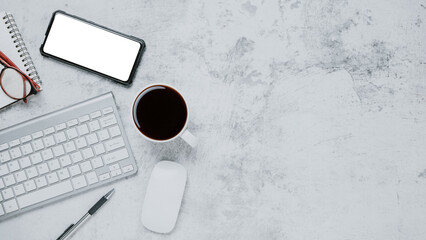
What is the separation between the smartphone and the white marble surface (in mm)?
21

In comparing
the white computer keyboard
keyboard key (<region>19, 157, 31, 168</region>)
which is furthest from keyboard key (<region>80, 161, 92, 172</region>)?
keyboard key (<region>19, 157, 31, 168</region>)

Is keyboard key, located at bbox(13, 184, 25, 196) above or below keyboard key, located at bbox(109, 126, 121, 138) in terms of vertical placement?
below

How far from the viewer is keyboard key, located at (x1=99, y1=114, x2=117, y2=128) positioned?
0.72m

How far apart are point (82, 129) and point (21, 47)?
0.69ft

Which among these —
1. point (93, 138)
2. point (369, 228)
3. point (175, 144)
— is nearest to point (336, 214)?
point (369, 228)

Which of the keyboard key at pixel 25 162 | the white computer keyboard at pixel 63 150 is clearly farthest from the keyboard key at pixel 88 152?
the keyboard key at pixel 25 162

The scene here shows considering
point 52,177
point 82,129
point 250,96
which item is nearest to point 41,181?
point 52,177

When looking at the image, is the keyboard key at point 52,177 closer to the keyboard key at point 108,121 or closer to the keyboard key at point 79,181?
the keyboard key at point 79,181

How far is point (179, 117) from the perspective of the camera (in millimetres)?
692

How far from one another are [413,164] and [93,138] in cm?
64

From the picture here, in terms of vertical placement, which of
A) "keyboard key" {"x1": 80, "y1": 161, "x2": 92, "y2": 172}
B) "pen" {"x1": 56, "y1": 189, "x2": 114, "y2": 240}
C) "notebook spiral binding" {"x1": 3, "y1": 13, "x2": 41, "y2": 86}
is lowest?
"pen" {"x1": 56, "y1": 189, "x2": 114, "y2": 240}

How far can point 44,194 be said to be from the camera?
726 mm

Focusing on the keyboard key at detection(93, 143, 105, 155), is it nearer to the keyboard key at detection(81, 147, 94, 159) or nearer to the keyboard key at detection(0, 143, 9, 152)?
the keyboard key at detection(81, 147, 94, 159)

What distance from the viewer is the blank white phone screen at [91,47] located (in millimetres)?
734
